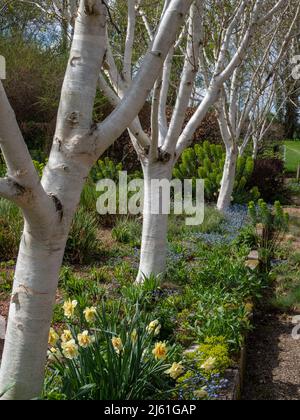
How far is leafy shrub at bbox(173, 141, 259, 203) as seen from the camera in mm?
11078

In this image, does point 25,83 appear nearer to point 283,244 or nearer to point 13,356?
point 283,244

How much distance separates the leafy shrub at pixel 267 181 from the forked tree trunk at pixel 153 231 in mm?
6622

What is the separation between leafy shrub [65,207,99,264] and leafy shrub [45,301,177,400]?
3.14 metres

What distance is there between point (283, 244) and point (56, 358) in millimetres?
5513

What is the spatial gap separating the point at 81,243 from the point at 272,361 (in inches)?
106

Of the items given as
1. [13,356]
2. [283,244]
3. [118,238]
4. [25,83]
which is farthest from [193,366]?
[25,83]

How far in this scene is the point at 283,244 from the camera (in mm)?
8414

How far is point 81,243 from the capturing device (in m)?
6.84

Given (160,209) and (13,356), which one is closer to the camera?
(13,356)

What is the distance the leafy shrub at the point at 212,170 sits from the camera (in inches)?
436

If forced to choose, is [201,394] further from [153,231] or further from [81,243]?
[81,243]

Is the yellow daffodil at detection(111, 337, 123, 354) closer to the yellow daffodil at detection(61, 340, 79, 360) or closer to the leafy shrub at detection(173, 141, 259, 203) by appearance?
the yellow daffodil at detection(61, 340, 79, 360)

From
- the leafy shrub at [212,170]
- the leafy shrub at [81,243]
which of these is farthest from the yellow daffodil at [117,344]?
the leafy shrub at [212,170]

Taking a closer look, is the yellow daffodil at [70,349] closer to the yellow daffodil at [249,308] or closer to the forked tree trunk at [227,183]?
the yellow daffodil at [249,308]
